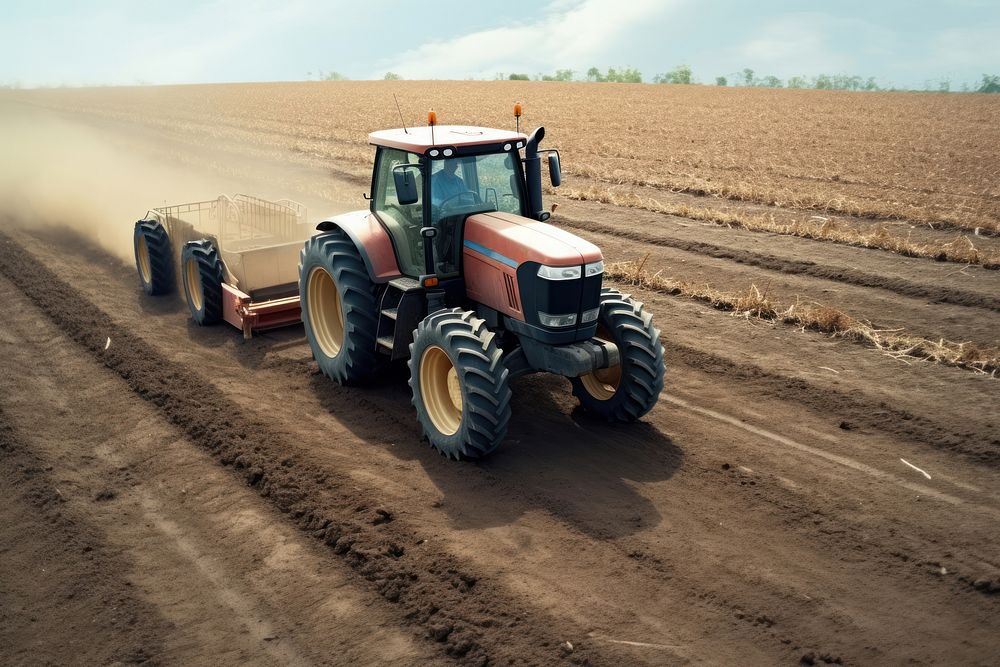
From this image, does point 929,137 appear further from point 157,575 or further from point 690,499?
point 157,575

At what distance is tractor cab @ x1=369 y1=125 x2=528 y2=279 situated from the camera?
24.9 feet

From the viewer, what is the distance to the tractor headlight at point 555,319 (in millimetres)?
6930

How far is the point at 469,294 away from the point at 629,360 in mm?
1575

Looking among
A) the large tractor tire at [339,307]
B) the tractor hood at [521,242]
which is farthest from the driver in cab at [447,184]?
the large tractor tire at [339,307]

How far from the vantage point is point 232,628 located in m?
5.28

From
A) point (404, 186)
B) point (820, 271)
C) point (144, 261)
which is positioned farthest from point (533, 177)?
point (144, 261)

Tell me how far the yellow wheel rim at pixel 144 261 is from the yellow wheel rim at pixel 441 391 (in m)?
5.84

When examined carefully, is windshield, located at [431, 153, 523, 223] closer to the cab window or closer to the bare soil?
the cab window

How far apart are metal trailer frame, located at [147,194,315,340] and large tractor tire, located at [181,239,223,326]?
0.34 feet

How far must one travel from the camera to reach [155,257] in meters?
11.4

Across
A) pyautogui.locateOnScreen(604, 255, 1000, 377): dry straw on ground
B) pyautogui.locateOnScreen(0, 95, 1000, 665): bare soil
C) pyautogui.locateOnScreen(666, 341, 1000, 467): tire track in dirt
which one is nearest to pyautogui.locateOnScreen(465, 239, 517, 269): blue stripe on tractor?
pyautogui.locateOnScreen(0, 95, 1000, 665): bare soil

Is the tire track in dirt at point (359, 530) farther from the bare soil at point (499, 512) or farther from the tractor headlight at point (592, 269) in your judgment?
the tractor headlight at point (592, 269)

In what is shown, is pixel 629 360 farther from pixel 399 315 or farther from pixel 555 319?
pixel 399 315

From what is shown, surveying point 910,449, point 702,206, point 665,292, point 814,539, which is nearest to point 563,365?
point 814,539
